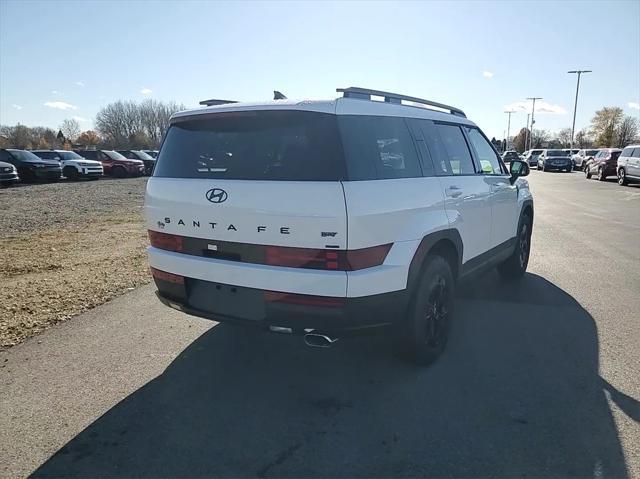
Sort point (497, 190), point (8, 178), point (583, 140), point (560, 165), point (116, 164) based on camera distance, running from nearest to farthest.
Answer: point (497, 190), point (8, 178), point (116, 164), point (560, 165), point (583, 140)

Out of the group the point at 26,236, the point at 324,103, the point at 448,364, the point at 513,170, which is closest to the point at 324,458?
the point at 448,364

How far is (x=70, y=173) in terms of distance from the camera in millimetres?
26672

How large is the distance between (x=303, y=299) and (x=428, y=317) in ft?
3.85

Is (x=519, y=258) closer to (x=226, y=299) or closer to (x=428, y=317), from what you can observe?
(x=428, y=317)

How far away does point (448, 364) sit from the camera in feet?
12.4

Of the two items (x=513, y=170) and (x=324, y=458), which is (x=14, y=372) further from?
(x=513, y=170)

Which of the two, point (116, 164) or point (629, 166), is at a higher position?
point (629, 166)

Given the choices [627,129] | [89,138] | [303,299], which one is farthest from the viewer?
[89,138]

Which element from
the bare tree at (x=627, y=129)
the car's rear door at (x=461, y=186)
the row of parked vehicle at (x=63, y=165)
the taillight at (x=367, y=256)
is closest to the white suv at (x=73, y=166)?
the row of parked vehicle at (x=63, y=165)

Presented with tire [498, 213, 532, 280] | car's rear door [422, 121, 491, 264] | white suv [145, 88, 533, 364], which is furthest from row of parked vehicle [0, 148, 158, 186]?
white suv [145, 88, 533, 364]

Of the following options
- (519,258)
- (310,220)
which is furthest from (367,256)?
(519,258)

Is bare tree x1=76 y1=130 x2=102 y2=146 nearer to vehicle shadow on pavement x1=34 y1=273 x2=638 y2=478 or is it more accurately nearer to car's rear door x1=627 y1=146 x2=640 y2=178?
car's rear door x1=627 y1=146 x2=640 y2=178

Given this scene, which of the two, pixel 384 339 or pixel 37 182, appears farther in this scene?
pixel 37 182

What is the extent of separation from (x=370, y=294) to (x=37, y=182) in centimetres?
2637
